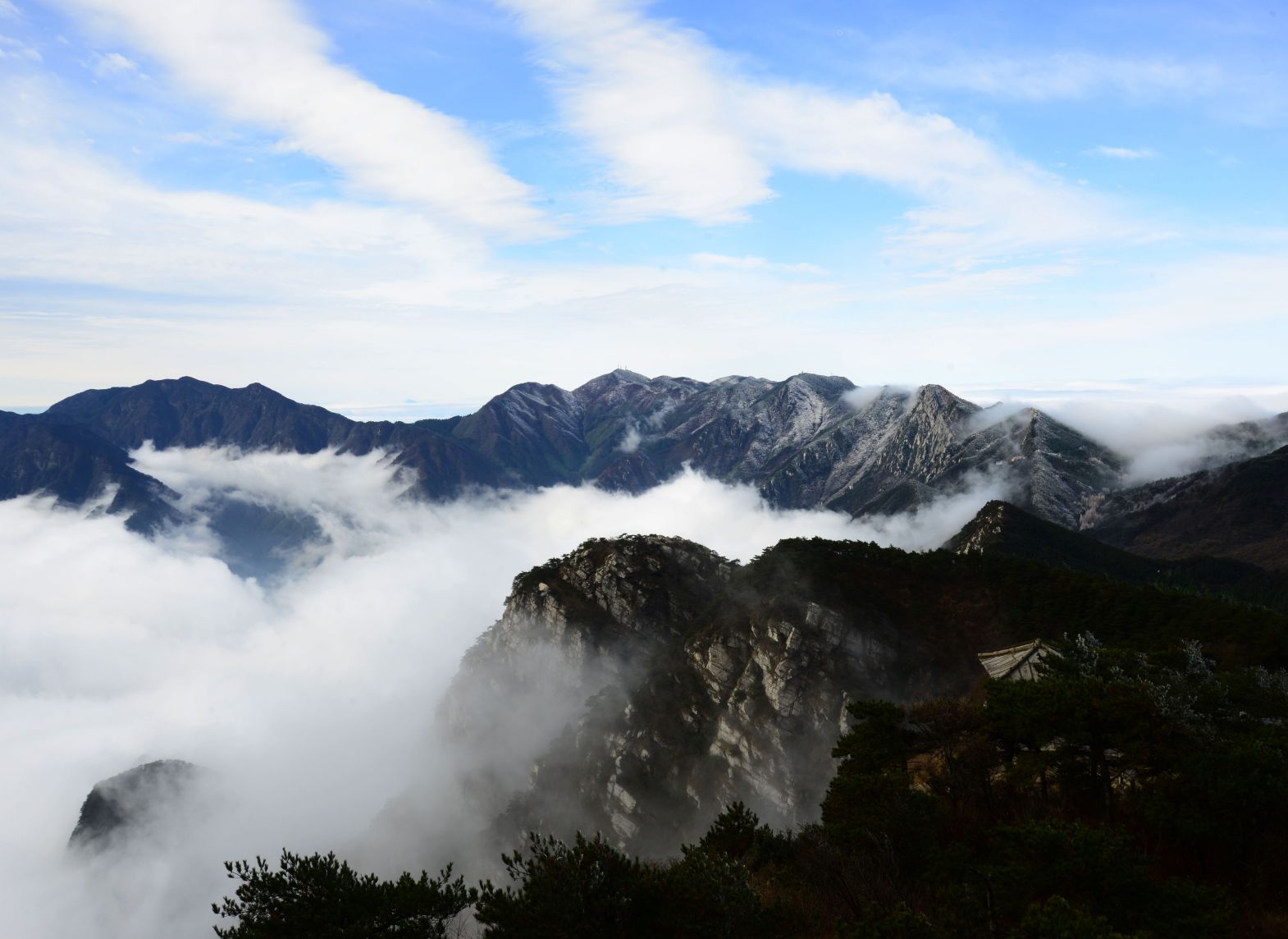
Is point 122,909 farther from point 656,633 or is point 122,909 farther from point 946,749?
point 946,749

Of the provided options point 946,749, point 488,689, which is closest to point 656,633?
point 488,689

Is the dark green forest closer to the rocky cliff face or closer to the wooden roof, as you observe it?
the wooden roof

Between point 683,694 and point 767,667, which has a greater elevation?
point 767,667

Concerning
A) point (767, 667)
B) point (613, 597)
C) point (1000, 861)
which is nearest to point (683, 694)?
point (767, 667)

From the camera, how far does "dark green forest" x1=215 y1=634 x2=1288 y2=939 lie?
23.3 meters

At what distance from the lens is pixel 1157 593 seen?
317 feet

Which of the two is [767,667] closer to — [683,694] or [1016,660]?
[683,694]

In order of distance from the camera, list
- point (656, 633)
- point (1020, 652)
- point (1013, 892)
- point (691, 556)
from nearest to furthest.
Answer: point (1013, 892), point (1020, 652), point (656, 633), point (691, 556)

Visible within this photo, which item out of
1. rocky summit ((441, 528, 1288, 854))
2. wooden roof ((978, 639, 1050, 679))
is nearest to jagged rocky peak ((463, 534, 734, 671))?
rocky summit ((441, 528, 1288, 854))

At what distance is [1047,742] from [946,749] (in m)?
6.17

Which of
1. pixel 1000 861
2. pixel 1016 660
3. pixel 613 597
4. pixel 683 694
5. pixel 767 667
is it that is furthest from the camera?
pixel 613 597

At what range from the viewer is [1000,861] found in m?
29.7

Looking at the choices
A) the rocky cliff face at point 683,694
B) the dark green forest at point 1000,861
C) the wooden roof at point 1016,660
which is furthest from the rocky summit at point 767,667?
the dark green forest at point 1000,861

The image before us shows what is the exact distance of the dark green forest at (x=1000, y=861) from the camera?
23.3m
